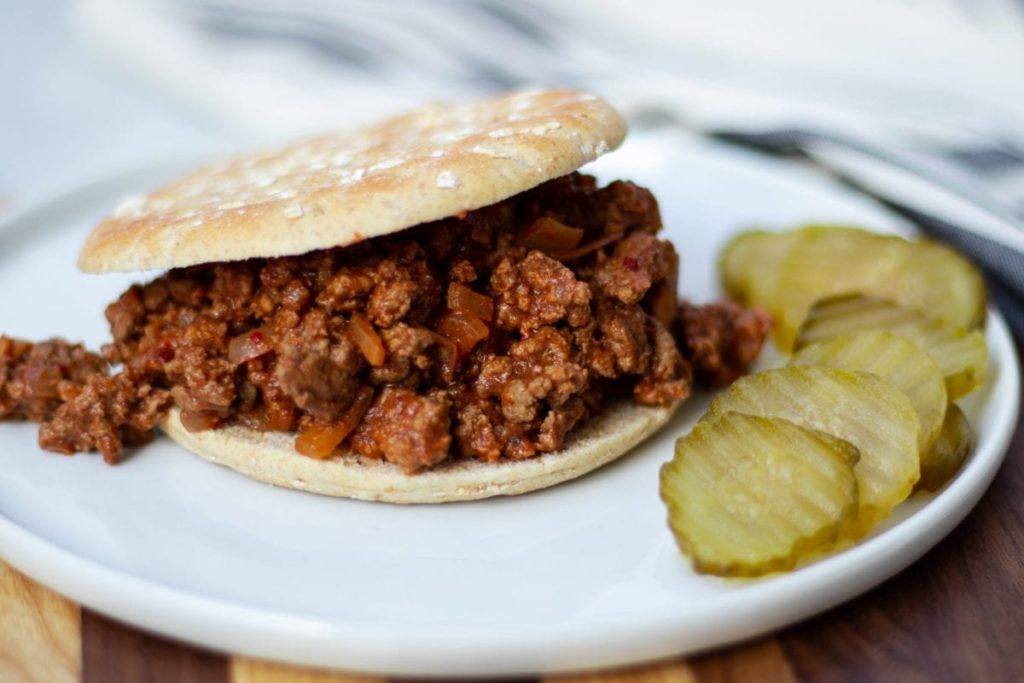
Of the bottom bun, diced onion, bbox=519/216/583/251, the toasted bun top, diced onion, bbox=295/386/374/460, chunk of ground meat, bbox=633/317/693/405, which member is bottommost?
the bottom bun

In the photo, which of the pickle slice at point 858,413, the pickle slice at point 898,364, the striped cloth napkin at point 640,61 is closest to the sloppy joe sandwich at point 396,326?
the pickle slice at point 858,413

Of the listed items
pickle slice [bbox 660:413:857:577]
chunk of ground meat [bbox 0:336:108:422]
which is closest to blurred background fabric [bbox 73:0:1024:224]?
chunk of ground meat [bbox 0:336:108:422]

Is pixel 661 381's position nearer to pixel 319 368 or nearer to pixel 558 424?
pixel 558 424

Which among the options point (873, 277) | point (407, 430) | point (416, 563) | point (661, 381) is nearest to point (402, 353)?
point (407, 430)

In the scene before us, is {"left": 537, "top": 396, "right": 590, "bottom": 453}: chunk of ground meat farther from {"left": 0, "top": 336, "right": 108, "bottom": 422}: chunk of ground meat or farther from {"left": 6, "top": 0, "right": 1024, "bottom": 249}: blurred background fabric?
{"left": 6, "top": 0, "right": 1024, "bottom": 249}: blurred background fabric

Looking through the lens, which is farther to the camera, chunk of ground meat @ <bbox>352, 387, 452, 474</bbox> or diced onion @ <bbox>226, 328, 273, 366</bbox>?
diced onion @ <bbox>226, 328, 273, 366</bbox>

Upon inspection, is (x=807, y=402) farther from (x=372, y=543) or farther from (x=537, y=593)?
(x=372, y=543)

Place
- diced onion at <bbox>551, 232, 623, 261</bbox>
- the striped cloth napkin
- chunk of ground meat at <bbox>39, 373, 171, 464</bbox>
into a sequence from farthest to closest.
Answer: the striped cloth napkin < diced onion at <bbox>551, 232, 623, 261</bbox> < chunk of ground meat at <bbox>39, 373, 171, 464</bbox>

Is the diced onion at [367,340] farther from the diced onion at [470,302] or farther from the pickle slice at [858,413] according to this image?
the pickle slice at [858,413]
